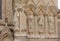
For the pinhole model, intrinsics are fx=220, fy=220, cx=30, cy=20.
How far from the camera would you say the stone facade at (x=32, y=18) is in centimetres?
593

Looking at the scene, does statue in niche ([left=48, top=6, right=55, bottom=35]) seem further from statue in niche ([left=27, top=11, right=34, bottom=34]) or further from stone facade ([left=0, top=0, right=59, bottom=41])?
statue in niche ([left=27, top=11, right=34, bottom=34])

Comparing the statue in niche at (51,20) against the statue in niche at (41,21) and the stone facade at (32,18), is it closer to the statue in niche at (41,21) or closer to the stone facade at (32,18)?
the stone facade at (32,18)

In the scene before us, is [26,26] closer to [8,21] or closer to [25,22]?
[25,22]

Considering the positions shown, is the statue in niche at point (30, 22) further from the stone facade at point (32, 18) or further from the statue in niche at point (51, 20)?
the statue in niche at point (51, 20)

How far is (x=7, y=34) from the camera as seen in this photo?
Result: 588 cm

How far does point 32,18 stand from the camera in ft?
20.2

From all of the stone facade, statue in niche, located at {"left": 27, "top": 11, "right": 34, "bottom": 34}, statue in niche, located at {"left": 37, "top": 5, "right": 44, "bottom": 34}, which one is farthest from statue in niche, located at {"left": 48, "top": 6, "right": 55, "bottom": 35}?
statue in niche, located at {"left": 27, "top": 11, "right": 34, "bottom": 34}

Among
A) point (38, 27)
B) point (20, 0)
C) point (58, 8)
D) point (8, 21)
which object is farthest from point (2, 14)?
point (58, 8)

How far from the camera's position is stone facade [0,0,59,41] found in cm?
593

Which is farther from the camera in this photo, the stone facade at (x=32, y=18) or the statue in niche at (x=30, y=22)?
the statue in niche at (x=30, y=22)

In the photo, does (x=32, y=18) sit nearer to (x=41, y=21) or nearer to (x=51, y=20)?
(x=41, y=21)

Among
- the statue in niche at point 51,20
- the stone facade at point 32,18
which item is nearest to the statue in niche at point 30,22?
the stone facade at point 32,18

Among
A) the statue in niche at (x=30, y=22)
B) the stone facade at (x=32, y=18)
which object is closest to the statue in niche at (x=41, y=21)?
the stone facade at (x=32, y=18)

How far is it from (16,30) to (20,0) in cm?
84
